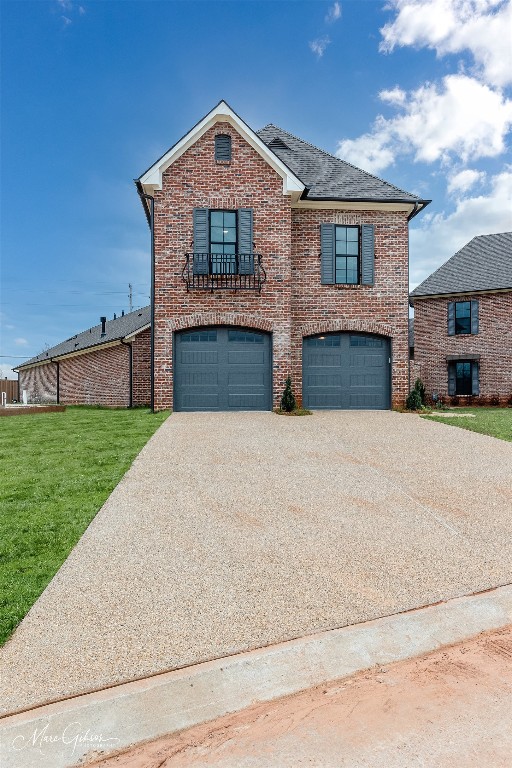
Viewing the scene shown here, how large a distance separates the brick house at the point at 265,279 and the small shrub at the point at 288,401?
1.74 ft

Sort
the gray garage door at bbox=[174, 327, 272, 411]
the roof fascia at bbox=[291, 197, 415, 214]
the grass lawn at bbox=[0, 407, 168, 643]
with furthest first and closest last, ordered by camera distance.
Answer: the roof fascia at bbox=[291, 197, 415, 214]
the gray garage door at bbox=[174, 327, 272, 411]
the grass lawn at bbox=[0, 407, 168, 643]

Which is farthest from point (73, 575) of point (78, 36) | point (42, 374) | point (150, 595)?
point (42, 374)

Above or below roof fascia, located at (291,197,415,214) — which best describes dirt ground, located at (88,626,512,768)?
below

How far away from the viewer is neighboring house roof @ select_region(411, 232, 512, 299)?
22.4 metres

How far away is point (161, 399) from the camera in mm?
14180

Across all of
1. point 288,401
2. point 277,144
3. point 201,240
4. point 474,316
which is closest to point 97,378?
point 201,240

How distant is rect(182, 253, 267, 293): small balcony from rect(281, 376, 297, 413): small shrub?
11.2 ft

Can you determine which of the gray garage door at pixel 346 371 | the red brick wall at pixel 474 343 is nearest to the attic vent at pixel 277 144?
the gray garage door at pixel 346 371

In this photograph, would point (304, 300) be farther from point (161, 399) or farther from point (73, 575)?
point (73, 575)

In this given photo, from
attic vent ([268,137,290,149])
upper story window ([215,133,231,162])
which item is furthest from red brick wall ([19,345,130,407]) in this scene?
attic vent ([268,137,290,149])

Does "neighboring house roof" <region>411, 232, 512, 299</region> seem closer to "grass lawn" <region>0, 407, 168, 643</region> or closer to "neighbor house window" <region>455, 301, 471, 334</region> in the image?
"neighbor house window" <region>455, 301, 471, 334</region>

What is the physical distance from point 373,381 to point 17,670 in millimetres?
14052

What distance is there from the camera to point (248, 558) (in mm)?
3879

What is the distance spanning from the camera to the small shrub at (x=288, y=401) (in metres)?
13.7
